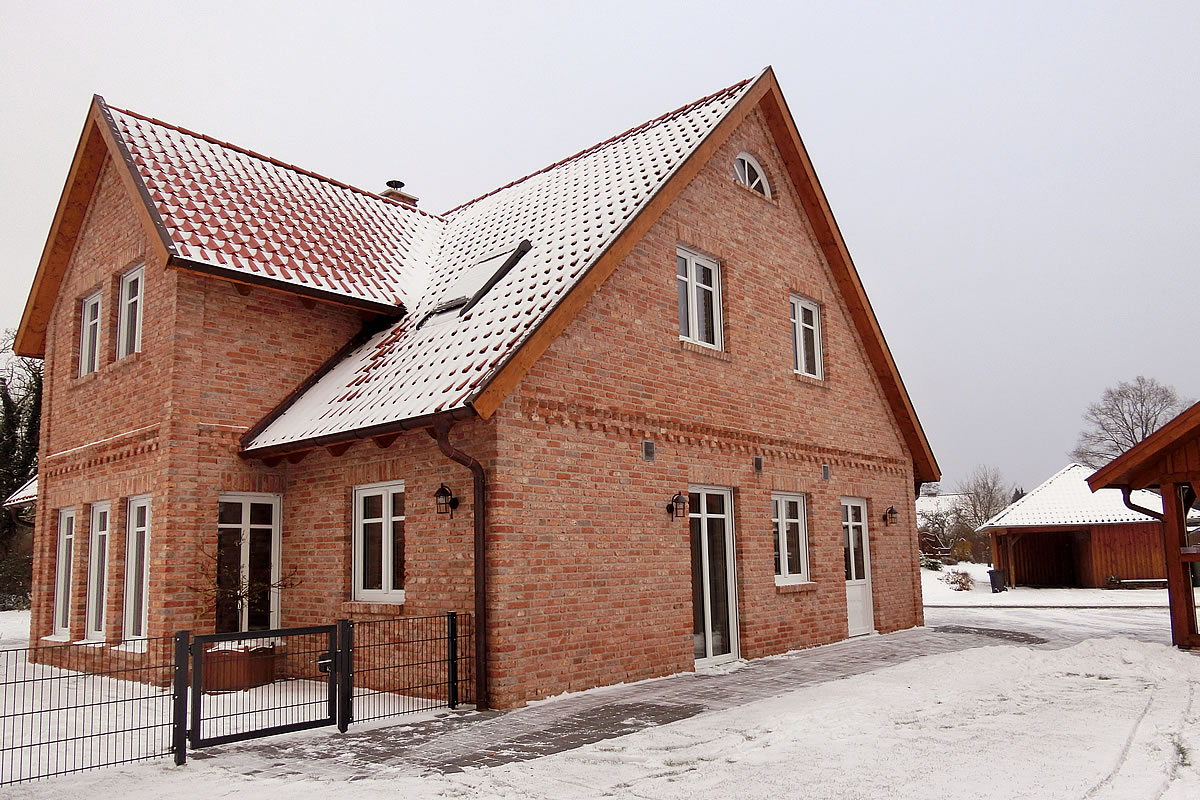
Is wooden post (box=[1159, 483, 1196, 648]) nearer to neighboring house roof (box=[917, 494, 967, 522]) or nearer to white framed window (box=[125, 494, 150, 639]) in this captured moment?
white framed window (box=[125, 494, 150, 639])

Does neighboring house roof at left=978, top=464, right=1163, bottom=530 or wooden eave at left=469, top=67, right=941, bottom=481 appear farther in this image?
neighboring house roof at left=978, top=464, right=1163, bottom=530

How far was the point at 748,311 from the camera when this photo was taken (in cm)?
1373

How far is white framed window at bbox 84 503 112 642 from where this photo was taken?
12.8 m

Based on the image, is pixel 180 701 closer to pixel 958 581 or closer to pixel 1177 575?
pixel 1177 575

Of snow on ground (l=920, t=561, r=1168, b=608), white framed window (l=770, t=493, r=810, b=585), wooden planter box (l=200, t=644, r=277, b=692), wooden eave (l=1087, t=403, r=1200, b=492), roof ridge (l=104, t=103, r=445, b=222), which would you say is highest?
roof ridge (l=104, t=103, r=445, b=222)

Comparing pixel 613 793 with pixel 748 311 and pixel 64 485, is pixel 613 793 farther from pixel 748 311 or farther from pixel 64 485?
pixel 64 485

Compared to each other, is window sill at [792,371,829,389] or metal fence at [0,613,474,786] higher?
window sill at [792,371,829,389]

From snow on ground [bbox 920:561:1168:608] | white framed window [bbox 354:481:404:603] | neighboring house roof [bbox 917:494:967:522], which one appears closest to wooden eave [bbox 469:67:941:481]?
white framed window [bbox 354:481:404:603]

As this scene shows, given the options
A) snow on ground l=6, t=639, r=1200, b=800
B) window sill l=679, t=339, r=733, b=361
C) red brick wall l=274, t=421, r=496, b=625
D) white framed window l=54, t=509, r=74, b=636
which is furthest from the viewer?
white framed window l=54, t=509, r=74, b=636

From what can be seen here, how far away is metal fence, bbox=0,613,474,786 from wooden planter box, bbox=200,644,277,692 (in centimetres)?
1

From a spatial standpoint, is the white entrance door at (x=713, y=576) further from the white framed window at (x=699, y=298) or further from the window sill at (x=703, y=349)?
the white framed window at (x=699, y=298)

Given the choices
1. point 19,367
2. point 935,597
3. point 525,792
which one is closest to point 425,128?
point 19,367

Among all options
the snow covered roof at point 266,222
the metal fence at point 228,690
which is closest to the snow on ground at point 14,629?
the metal fence at point 228,690

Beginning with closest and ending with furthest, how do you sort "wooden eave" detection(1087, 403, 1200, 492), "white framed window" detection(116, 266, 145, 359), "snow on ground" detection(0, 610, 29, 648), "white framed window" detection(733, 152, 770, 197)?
"wooden eave" detection(1087, 403, 1200, 492) → "white framed window" detection(116, 266, 145, 359) → "white framed window" detection(733, 152, 770, 197) → "snow on ground" detection(0, 610, 29, 648)
